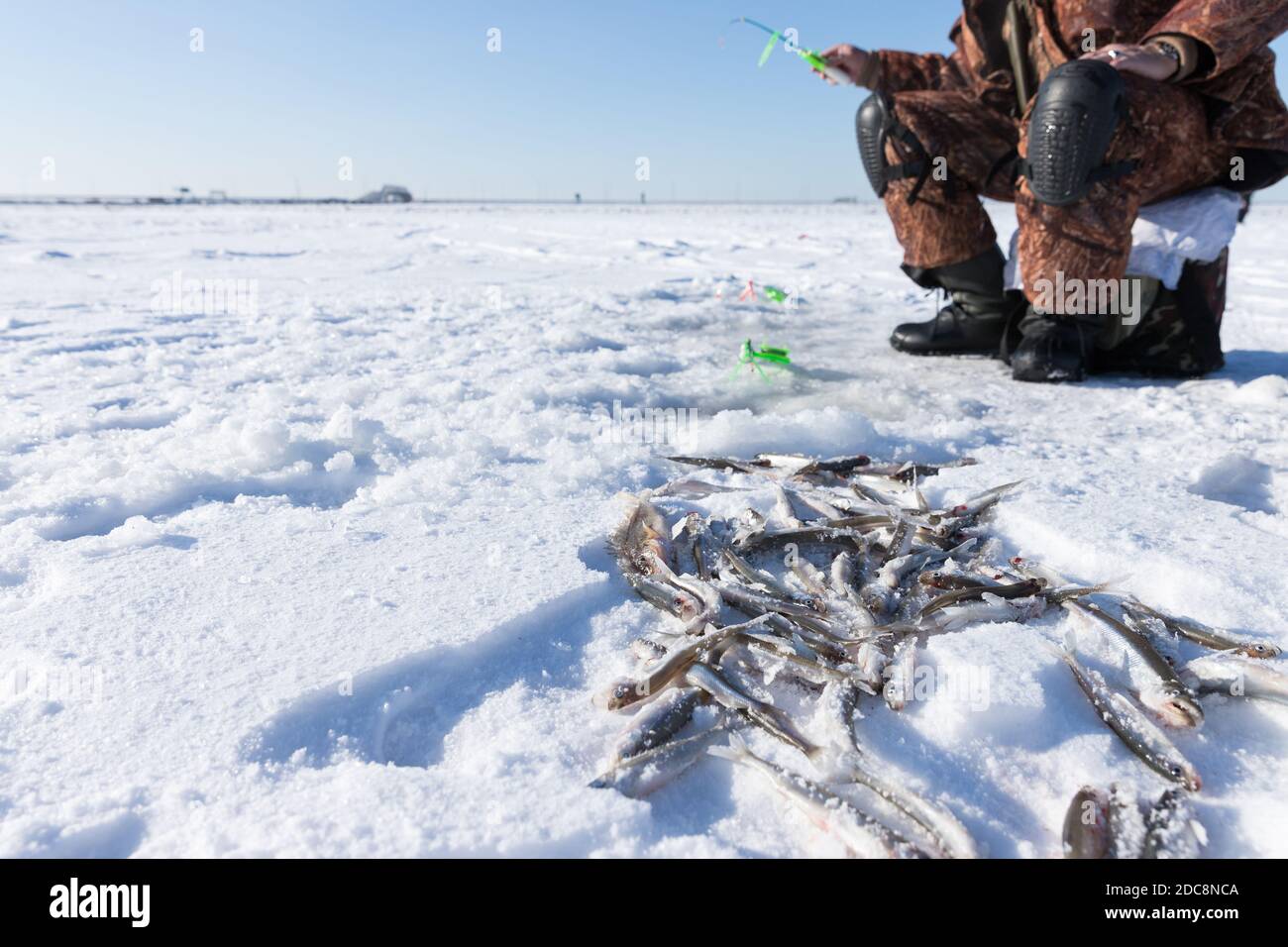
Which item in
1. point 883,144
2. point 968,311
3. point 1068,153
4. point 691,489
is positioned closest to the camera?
point 691,489

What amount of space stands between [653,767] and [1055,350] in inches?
142

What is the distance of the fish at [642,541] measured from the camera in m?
2.10

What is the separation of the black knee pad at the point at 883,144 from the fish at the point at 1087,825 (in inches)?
155

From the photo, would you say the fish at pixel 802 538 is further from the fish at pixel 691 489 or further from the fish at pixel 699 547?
the fish at pixel 691 489

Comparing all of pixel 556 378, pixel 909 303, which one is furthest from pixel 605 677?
pixel 909 303

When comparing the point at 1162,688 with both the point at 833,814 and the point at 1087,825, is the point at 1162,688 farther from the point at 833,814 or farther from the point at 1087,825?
the point at 833,814

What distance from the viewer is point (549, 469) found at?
2791 millimetres

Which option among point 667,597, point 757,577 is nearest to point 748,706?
point 667,597

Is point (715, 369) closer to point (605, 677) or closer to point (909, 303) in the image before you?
point (605, 677)

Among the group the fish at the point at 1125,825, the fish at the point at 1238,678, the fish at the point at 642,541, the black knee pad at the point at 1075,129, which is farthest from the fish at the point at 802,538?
the black knee pad at the point at 1075,129

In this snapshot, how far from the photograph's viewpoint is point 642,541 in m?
2.23

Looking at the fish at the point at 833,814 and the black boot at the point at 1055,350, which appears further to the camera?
the black boot at the point at 1055,350

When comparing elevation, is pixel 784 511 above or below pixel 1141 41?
below

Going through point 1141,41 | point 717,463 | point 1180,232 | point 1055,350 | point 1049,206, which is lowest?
point 717,463
